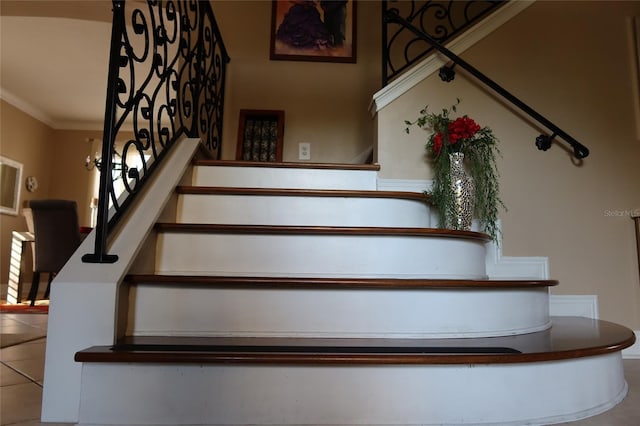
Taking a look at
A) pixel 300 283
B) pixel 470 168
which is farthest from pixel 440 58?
pixel 300 283

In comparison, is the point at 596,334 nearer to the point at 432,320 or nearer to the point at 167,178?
the point at 432,320

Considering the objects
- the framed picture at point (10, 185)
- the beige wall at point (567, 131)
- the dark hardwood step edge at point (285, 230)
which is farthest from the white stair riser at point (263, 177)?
the framed picture at point (10, 185)

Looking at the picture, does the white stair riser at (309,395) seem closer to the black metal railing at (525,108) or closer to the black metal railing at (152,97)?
the black metal railing at (152,97)

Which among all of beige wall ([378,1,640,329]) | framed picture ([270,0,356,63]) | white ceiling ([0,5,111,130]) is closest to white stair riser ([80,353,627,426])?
beige wall ([378,1,640,329])

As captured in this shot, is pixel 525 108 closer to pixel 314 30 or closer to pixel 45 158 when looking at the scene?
pixel 314 30

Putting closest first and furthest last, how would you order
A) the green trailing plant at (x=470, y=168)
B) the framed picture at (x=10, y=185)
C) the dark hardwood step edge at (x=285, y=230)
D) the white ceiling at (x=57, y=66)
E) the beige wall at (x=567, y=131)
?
1. the dark hardwood step edge at (x=285, y=230)
2. the green trailing plant at (x=470, y=168)
3. the beige wall at (x=567, y=131)
4. the white ceiling at (x=57, y=66)
5. the framed picture at (x=10, y=185)

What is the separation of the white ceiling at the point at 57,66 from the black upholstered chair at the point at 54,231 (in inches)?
68.8

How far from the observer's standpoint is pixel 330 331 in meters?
1.32

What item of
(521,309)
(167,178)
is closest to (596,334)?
(521,309)

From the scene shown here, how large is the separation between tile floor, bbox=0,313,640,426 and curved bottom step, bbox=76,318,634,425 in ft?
0.54

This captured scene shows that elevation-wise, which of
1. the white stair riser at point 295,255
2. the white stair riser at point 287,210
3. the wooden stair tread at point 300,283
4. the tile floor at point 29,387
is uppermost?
the white stair riser at point 287,210

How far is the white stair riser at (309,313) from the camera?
1292mm

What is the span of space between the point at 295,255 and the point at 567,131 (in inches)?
70.8

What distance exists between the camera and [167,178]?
5.77 ft
